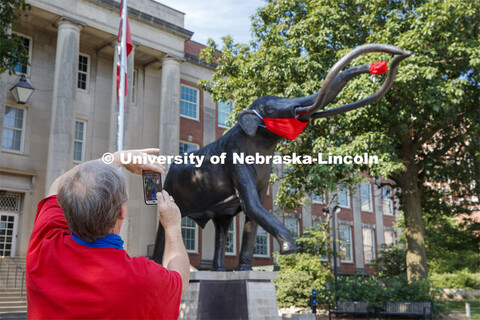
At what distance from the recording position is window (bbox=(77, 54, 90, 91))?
26.5 meters

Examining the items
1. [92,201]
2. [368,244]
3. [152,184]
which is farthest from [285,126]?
[368,244]

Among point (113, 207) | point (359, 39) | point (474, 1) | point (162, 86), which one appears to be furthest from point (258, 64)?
point (113, 207)

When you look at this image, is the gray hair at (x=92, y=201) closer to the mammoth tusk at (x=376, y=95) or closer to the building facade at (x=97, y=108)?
the mammoth tusk at (x=376, y=95)

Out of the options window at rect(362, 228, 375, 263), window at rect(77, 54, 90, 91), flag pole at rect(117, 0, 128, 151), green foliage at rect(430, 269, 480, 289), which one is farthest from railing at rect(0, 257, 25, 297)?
window at rect(362, 228, 375, 263)

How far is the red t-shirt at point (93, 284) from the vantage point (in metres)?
1.82

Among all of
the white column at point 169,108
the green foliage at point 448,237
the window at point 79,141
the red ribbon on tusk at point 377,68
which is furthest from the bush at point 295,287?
the red ribbon on tusk at point 377,68

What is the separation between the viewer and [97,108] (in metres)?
26.5

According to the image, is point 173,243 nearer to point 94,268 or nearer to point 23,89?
point 94,268

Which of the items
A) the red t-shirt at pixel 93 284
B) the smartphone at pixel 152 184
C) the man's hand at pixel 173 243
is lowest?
the red t-shirt at pixel 93 284

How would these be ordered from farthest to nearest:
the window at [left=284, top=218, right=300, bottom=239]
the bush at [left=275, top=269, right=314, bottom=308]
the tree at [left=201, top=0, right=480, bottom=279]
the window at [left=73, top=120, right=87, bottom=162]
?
the window at [left=284, top=218, right=300, bottom=239]
the window at [left=73, top=120, right=87, bottom=162]
the bush at [left=275, top=269, right=314, bottom=308]
the tree at [left=201, top=0, right=480, bottom=279]

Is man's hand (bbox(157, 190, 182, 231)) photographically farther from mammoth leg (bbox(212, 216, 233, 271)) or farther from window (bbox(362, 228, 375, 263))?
window (bbox(362, 228, 375, 263))

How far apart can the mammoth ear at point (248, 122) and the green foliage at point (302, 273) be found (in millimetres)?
13862

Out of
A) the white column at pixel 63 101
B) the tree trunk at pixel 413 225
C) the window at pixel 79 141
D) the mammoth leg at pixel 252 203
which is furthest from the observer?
the window at pixel 79 141

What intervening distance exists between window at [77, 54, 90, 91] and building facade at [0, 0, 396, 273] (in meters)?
0.06
